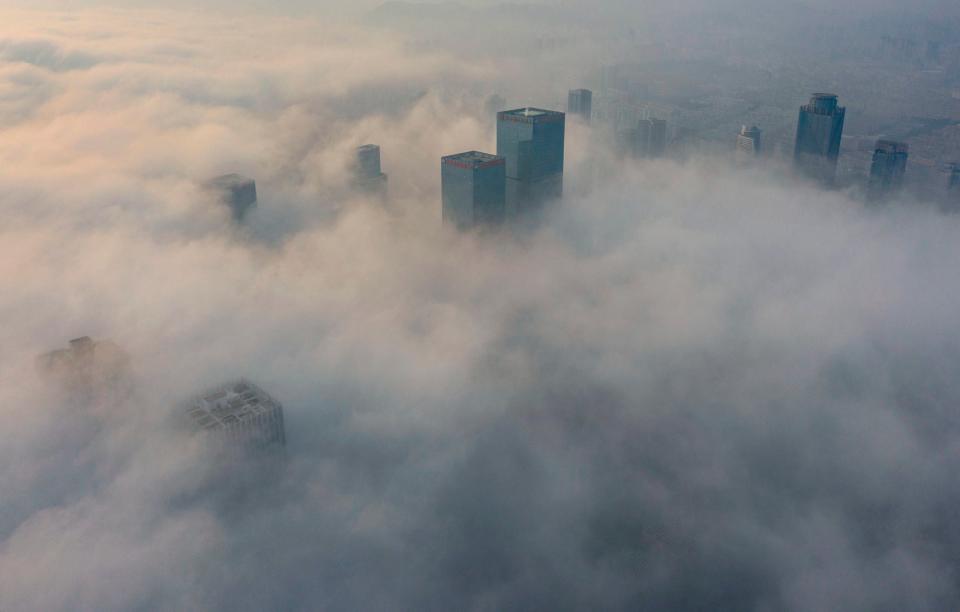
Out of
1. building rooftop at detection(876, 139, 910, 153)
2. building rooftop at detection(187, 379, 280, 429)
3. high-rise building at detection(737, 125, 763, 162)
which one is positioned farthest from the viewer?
high-rise building at detection(737, 125, 763, 162)

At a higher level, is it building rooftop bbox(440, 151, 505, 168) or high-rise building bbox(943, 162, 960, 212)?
building rooftop bbox(440, 151, 505, 168)

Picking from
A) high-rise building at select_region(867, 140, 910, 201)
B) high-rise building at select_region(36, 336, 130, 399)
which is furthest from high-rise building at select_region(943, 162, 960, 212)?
high-rise building at select_region(36, 336, 130, 399)

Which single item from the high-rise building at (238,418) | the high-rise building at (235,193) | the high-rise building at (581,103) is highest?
the high-rise building at (581,103)

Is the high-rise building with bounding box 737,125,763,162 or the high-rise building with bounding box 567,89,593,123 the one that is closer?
the high-rise building with bounding box 737,125,763,162

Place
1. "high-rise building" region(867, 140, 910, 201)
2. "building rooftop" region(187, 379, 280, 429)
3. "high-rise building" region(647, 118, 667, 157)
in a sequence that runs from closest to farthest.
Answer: "building rooftop" region(187, 379, 280, 429)
"high-rise building" region(867, 140, 910, 201)
"high-rise building" region(647, 118, 667, 157)

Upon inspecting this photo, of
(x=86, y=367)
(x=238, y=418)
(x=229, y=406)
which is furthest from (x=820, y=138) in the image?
(x=86, y=367)

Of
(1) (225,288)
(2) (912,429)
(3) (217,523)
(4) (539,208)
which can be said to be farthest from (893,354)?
(1) (225,288)

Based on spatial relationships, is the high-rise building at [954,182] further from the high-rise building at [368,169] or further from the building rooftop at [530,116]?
the high-rise building at [368,169]

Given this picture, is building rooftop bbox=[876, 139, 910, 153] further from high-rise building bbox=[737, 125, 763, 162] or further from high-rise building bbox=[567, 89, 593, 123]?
high-rise building bbox=[567, 89, 593, 123]

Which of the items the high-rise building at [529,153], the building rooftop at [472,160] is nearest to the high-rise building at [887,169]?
the high-rise building at [529,153]
